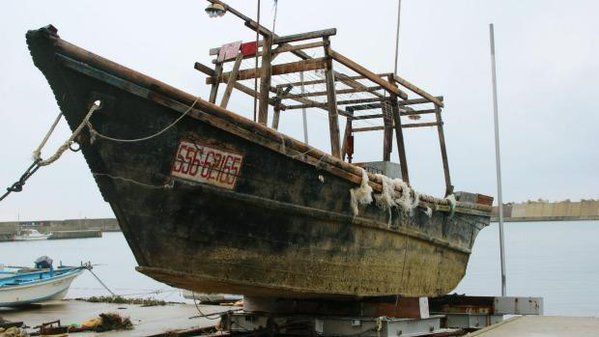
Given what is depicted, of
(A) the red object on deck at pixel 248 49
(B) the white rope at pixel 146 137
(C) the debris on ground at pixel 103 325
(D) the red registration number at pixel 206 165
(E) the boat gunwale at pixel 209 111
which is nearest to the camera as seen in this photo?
(E) the boat gunwale at pixel 209 111

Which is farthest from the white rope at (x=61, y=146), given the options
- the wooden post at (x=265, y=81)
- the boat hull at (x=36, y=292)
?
the boat hull at (x=36, y=292)

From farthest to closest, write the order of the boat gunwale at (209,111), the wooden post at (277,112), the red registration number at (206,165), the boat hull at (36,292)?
1. the boat hull at (36,292)
2. the wooden post at (277,112)
3. the red registration number at (206,165)
4. the boat gunwale at (209,111)

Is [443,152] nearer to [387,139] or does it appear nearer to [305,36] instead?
[387,139]

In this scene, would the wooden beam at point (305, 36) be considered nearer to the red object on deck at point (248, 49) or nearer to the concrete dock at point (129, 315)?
the red object on deck at point (248, 49)

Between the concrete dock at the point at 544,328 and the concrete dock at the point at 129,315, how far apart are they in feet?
14.7

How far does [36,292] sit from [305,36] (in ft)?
32.9

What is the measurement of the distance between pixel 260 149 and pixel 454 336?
15.5 feet

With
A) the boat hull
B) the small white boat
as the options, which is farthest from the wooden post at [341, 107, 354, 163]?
the small white boat

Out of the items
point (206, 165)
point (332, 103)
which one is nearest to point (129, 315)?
point (332, 103)

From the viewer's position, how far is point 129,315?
37.3 feet

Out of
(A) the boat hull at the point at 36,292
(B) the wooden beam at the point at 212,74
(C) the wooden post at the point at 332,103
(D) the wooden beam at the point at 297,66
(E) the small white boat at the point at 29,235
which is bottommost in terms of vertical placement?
(A) the boat hull at the point at 36,292

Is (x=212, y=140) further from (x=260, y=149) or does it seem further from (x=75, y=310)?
(x=75, y=310)

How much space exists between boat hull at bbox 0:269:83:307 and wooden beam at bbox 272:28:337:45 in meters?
9.12

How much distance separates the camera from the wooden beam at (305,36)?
22.0 feet
